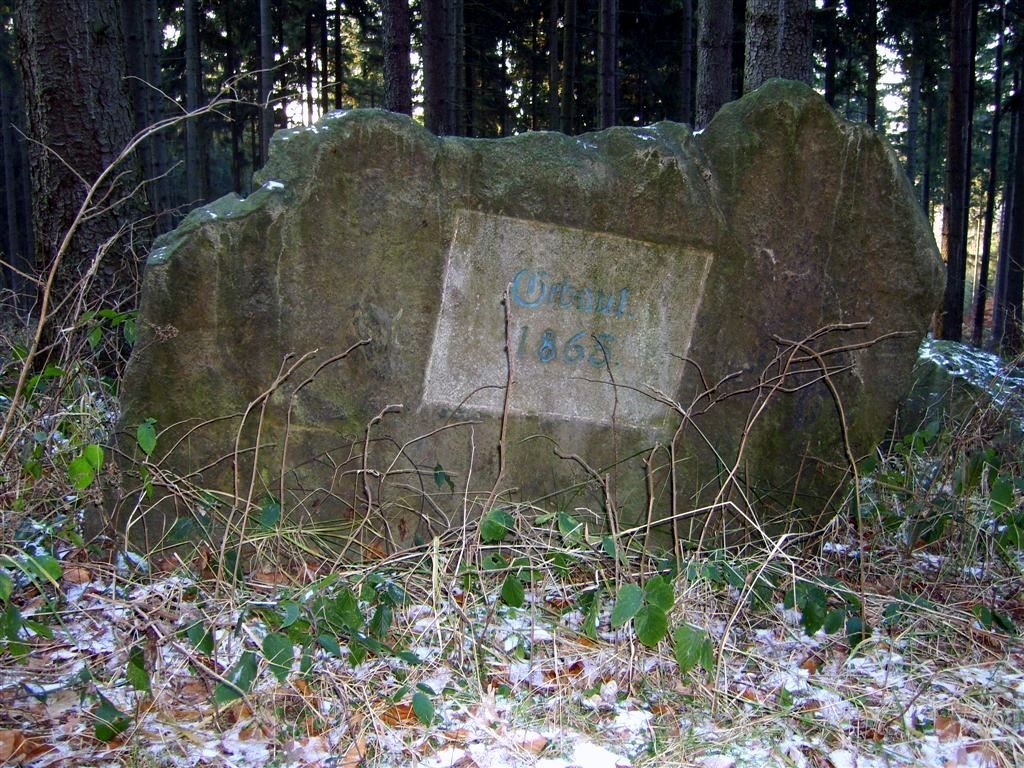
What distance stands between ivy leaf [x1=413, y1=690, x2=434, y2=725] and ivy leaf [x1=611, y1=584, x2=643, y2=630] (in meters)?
0.58

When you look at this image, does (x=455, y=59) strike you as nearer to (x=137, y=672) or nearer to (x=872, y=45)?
(x=872, y=45)

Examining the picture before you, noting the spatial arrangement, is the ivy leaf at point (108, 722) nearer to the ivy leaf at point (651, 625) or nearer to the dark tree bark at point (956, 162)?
the ivy leaf at point (651, 625)

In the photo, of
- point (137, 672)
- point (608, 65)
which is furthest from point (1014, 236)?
point (137, 672)

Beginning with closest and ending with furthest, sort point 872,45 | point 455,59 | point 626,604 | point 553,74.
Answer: point 626,604, point 455,59, point 553,74, point 872,45

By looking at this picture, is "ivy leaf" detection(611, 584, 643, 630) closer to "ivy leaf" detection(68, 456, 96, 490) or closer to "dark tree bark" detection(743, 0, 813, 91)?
"ivy leaf" detection(68, 456, 96, 490)

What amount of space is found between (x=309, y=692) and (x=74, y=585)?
116 centimetres

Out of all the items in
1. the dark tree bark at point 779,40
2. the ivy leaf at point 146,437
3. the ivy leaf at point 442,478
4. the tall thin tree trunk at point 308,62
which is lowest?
the ivy leaf at point 442,478

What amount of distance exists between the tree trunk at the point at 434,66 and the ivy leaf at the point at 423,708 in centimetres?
814

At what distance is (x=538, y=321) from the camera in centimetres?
337

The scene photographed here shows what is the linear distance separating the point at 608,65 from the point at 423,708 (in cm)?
1107

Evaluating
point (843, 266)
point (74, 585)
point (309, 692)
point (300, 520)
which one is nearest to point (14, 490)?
point (74, 585)

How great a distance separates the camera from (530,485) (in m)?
3.50

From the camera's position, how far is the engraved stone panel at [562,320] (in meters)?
3.29

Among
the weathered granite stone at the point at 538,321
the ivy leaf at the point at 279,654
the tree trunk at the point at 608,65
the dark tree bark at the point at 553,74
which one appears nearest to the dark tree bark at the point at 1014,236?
the tree trunk at the point at 608,65
